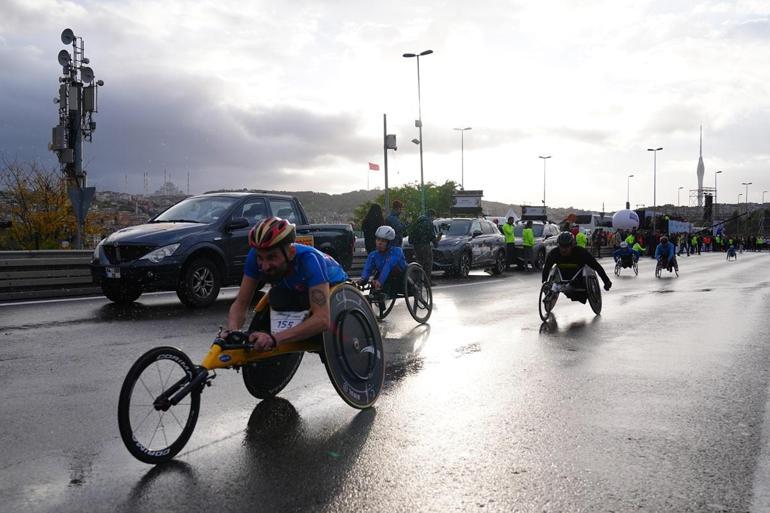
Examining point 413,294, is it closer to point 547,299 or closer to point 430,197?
point 547,299

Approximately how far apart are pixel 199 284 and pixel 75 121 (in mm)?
17267

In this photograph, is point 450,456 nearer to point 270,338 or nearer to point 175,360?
point 270,338

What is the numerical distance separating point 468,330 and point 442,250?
11813mm

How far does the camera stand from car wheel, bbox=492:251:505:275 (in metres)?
24.7

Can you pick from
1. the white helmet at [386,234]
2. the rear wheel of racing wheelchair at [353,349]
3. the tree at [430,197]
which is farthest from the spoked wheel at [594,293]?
the tree at [430,197]

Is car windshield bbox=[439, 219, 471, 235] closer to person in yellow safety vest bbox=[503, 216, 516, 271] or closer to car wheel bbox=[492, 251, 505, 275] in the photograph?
car wheel bbox=[492, 251, 505, 275]

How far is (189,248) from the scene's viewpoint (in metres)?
12.2

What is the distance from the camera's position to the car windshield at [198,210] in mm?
13195

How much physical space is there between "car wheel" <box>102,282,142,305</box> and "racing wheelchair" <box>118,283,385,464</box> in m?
7.40

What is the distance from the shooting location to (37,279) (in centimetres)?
1448

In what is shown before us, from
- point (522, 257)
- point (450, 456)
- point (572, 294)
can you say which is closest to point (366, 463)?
point (450, 456)

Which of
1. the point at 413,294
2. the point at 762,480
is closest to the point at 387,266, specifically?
the point at 413,294

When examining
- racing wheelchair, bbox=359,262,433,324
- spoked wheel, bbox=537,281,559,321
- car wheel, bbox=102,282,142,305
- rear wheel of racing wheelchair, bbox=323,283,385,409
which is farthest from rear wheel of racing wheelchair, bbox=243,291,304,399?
car wheel, bbox=102,282,142,305

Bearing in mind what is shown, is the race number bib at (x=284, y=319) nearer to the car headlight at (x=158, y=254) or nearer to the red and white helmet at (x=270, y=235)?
the red and white helmet at (x=270, y=235)
